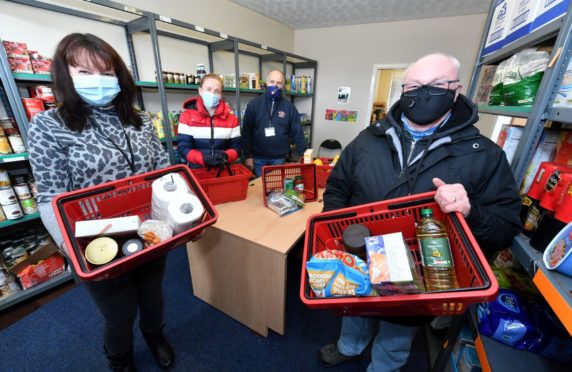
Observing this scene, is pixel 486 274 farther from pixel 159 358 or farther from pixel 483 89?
pixel 159 358

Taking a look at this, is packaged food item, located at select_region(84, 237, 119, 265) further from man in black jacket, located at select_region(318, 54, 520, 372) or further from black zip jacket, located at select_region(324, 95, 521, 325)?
black zip jacket, located at select_region(324, 95, 521, 325)

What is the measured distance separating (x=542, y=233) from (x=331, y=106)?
415 centimetres

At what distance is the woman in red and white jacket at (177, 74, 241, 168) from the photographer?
6.00ft

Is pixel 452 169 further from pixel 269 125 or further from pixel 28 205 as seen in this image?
pixel 28 205

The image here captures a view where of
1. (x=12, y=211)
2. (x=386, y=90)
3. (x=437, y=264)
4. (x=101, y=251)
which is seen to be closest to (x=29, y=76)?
(x=12, y=211)

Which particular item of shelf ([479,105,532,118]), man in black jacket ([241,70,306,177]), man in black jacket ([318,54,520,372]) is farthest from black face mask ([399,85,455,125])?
man in black jacket ([241,70,306,177])

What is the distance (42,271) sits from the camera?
1.87 m

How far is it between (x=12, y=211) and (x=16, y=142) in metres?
0.49

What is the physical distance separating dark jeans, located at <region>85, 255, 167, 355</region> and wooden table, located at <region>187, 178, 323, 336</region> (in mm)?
381

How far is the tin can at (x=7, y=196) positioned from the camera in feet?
5.34

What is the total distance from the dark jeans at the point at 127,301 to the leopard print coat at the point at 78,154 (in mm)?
269

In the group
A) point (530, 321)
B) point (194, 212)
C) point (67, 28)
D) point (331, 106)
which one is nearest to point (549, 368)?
point (530, 321)

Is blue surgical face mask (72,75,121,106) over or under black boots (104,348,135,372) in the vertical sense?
over

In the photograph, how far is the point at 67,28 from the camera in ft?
6.51
